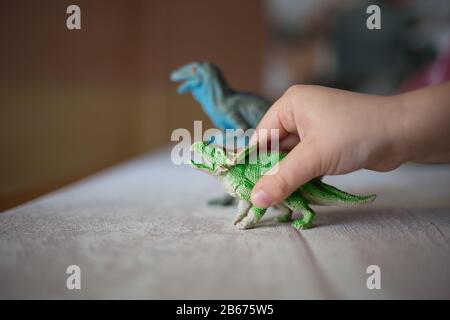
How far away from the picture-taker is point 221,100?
48.4 inches

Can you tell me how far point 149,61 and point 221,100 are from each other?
11.5 feet

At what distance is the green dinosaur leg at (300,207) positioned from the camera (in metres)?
0.94

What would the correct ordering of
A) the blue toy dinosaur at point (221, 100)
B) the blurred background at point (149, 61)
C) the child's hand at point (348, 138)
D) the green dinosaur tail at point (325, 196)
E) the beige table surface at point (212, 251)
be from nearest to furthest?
the beige table surface at point (212, 251) → the child's hand at point (348, 138) → the green dinosaur tail at point (325, 196) → the blue toy dinosaur at point (221, 100) → the blurred background at point (149, 61)

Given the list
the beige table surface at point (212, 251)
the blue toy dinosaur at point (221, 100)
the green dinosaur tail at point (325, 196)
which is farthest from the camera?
the blue toy dinosaur at point (221, 100)

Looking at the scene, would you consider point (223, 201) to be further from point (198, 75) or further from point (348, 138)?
point (348, 138)

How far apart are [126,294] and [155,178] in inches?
49.0

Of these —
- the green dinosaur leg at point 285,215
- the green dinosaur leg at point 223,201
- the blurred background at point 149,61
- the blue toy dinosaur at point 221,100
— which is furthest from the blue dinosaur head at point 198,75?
the blurred background at point 149,61

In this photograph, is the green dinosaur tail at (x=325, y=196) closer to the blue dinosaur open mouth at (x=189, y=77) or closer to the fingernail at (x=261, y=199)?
the fingernail at (x=261, y=199)

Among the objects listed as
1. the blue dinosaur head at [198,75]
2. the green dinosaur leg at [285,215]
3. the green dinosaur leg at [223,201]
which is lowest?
the green dinosaur leg at [223,201]

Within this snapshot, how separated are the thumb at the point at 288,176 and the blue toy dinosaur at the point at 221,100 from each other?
33 cm

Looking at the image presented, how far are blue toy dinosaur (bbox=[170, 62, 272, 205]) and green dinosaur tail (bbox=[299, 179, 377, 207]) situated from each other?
30 centimetres

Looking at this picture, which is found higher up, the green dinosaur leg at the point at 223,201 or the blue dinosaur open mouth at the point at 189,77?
the blue dinosaur open mouth at the point at 189,77

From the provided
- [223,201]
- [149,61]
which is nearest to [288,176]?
[223,201]

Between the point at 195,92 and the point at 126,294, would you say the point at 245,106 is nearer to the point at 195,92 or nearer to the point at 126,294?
the point at 195,92
